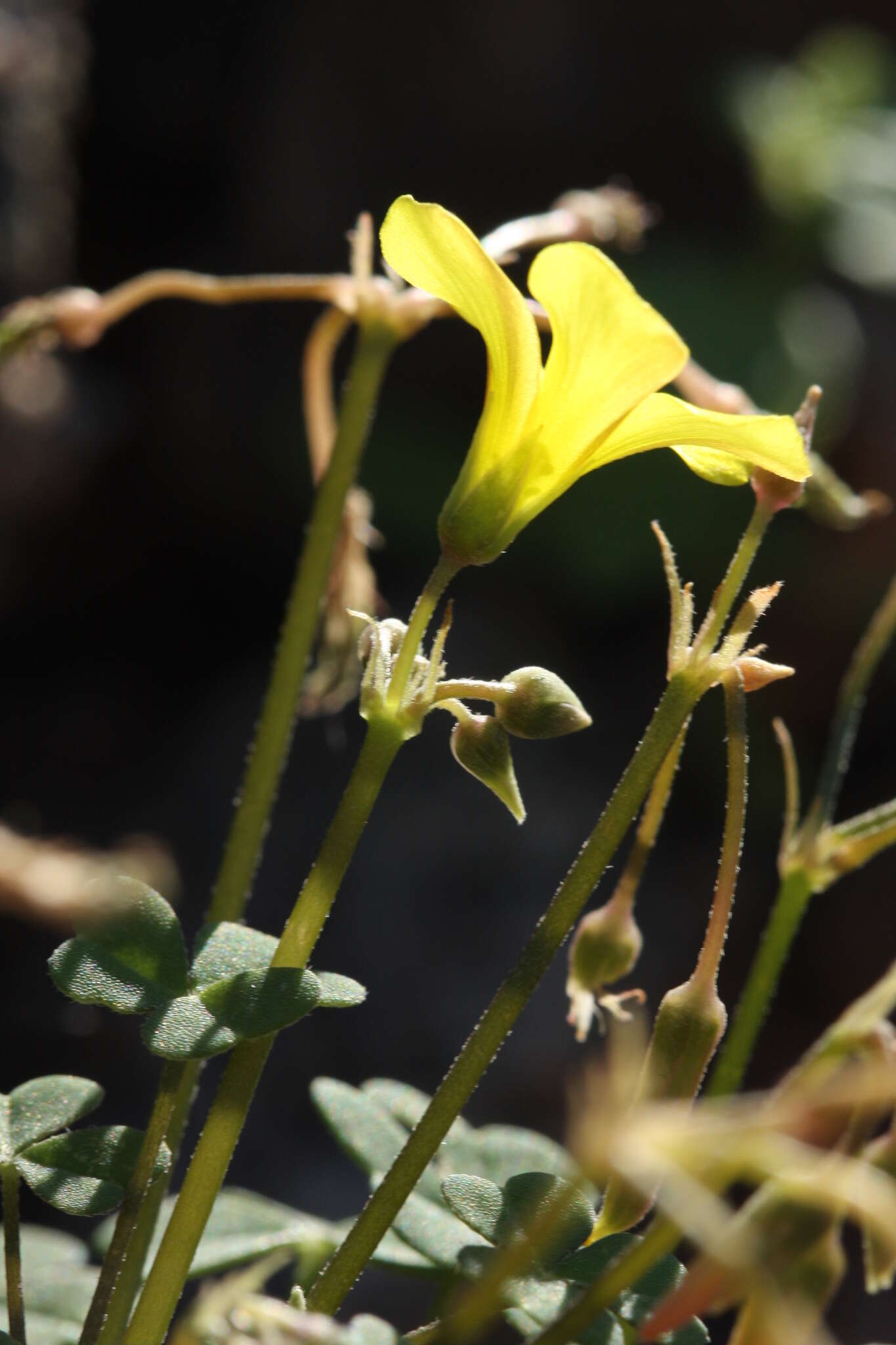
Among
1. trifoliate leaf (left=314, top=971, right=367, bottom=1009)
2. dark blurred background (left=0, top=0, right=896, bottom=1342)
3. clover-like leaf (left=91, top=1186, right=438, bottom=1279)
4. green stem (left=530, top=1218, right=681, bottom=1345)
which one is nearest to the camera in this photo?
green stem (left=530, top=1218, right=681, bottom=1345)

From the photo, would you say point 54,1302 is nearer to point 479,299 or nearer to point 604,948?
point 604,948

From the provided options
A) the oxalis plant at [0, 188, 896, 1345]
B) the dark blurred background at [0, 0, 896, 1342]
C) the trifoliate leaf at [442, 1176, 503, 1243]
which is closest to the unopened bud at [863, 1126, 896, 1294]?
the oxalis plant at [0, 188, 896, 1345]

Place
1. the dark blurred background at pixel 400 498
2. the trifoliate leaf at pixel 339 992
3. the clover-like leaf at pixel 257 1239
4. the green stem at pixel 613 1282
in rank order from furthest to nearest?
the dark blurred background at pixel 400 498
the clover-like leaf at pixel 257 1239
the trifoliate leaf at pixel 339 992
the green stem at pixel 613 1282

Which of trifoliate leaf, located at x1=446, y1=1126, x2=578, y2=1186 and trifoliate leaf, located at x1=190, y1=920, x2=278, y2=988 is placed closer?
trifoliate leaf, located at x1=190, y1=920, x2=278, y2=988

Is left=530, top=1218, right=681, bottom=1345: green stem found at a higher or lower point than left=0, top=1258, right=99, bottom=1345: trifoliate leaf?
higher

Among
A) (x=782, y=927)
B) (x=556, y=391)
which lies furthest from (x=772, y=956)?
(x=556, y=391)

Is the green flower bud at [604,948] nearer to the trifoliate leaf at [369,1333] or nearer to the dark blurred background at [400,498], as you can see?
the trifoliate leaf at [369,1333]

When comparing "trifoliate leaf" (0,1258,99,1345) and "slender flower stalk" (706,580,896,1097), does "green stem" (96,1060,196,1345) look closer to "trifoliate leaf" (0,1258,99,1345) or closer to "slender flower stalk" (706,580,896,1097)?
"trifoliate leaf" (0,1258,99,1345)

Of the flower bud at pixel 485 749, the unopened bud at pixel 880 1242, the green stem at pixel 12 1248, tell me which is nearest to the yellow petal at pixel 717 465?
the flower bud at pixel 485 749
